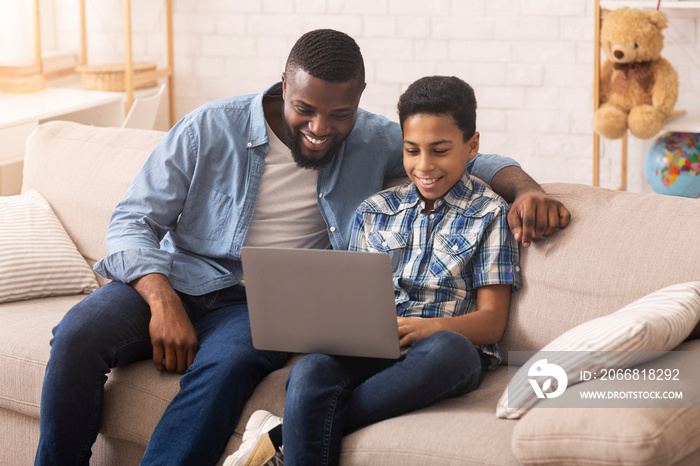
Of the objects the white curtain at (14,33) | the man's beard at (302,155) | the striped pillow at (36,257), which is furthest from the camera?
the white curtain at (14,33)

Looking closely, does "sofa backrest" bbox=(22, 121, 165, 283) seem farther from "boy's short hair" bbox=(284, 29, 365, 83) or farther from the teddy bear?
the teddy bear

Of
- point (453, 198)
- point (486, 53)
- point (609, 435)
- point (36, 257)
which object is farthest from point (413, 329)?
point (486, 53)

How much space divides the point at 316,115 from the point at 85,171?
0.79 metres

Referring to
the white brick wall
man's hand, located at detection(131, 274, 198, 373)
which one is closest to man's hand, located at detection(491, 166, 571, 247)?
man's hand, located at detection(131, 274, 198, 373)

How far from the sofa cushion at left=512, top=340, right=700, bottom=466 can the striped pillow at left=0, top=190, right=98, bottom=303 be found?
1282mm

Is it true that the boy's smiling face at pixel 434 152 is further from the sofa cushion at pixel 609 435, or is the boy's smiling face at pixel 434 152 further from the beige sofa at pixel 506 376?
the sofa cushion at pixel 609 435

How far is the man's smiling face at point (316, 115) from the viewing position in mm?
1736

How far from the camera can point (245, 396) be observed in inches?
61.7

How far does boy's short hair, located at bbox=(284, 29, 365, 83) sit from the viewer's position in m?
1.73

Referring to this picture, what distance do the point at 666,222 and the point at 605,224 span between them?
0.11 meters

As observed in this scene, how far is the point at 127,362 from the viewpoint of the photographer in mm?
1665

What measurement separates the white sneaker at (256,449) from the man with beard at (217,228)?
0.07 meters

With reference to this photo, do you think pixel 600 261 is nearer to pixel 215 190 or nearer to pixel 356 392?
pixel 356 392

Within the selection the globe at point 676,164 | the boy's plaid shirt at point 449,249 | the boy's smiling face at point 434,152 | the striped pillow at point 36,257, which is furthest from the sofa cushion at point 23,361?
the globe at point 676,164
